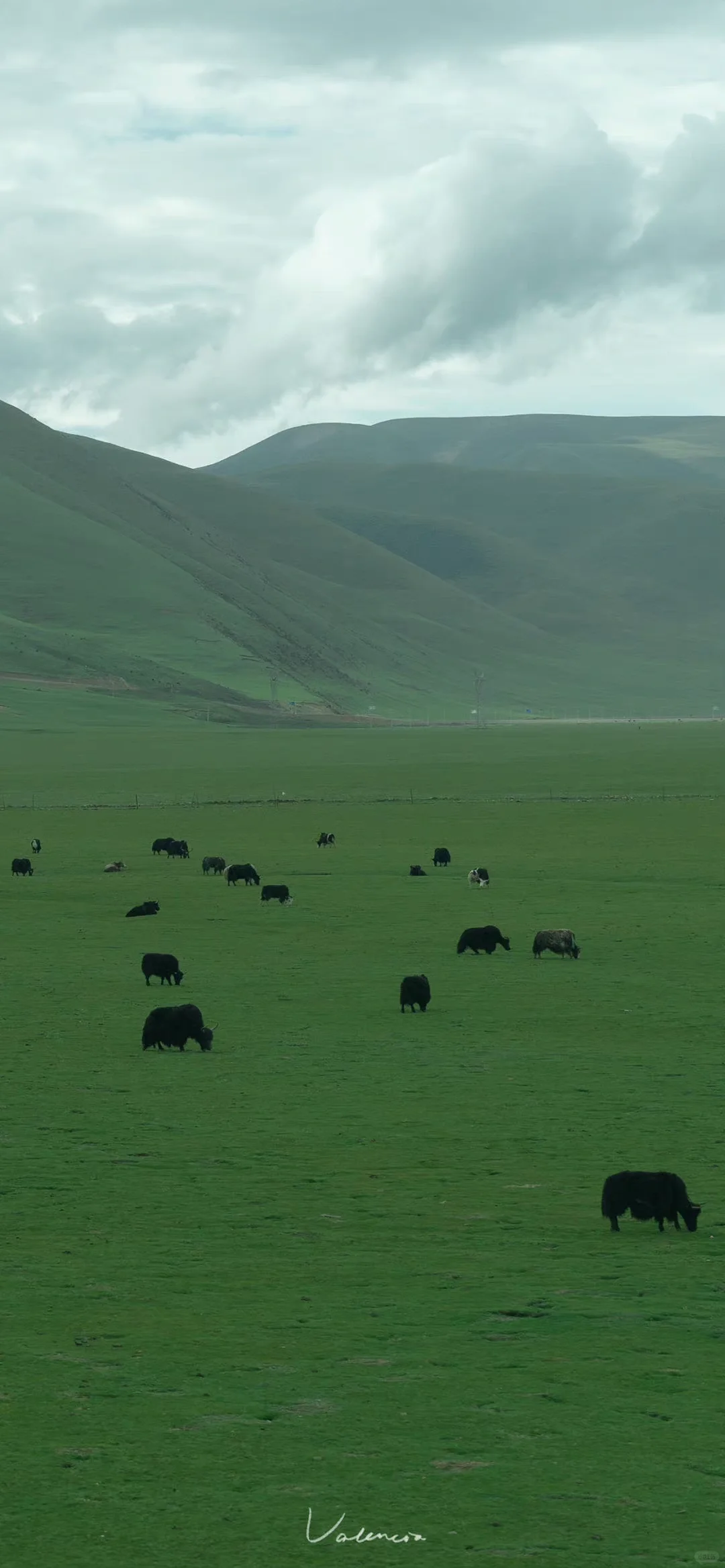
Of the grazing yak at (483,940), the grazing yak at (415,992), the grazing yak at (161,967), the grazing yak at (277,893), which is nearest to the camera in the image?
the grazing yak at (415,992)

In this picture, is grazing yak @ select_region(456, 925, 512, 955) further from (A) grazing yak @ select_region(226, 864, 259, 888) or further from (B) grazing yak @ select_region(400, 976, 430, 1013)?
(A) grazing yak @ select_region(226, 864, 259, 888)

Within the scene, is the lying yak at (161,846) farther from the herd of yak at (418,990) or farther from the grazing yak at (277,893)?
the grazing yak at (277,893)

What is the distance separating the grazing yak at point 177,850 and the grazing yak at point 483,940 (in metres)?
21.2

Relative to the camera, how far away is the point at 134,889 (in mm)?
46531

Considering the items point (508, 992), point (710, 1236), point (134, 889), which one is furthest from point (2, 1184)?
point (134, 889)

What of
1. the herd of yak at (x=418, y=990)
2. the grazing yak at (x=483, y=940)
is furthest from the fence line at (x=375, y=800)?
the grazing yak at (x=483, y=940)

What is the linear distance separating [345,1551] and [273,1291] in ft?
15.1

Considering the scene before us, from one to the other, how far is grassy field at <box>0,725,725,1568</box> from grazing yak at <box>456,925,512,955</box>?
411 millimetres

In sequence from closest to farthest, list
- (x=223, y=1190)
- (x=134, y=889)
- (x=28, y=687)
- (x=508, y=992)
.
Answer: (x=223, y=1190)
(x=508, y=992)
(x=134, y=889)
(x=28, y=687)

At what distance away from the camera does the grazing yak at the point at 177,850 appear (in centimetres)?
5534

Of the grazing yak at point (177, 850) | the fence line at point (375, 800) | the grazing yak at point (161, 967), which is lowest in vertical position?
the grazing yak at point (161, 967)

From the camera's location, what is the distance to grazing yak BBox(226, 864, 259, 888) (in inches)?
1874

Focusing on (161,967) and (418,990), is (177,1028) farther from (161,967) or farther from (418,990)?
(161,967)

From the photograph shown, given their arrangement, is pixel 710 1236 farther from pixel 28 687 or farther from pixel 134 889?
pixel 28 687
